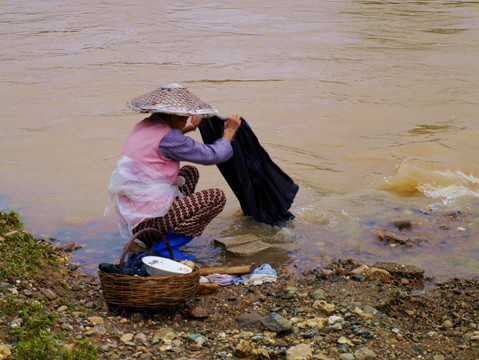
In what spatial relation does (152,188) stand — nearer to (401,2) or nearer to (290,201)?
(290,201)

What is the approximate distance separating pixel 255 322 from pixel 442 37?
40.4ft

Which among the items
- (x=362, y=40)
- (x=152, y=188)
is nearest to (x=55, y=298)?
(x=152, y=188)

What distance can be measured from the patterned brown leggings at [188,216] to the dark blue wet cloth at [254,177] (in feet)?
1.50

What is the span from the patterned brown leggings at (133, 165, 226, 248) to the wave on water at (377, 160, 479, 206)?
7.72 feet

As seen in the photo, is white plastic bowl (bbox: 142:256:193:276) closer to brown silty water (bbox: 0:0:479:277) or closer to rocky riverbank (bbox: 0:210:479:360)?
rocky riverbank (bbox: 0:210:479:360)

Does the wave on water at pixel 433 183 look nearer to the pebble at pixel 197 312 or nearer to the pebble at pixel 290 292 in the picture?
the pebble at pixel 290 292

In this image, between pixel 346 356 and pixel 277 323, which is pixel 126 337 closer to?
pixel 277 323

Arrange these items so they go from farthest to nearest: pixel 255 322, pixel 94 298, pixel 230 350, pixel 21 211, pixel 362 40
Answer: pixel 362 40 < pixel 21 211 < pixel 94 298 < pixel 255 322 < pixel 230 350

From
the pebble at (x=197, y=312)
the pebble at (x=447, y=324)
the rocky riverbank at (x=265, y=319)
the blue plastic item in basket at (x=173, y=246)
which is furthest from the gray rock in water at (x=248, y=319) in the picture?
the pebble at (x=447, y=324)

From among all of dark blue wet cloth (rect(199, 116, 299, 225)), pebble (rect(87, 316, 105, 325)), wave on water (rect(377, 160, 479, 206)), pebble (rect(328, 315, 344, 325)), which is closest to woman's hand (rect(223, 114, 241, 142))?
dark blue wet cloth (rect(199, 116, 299, 225))

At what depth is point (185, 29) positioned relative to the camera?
48.8 ft

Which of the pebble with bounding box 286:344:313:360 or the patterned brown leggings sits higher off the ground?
the patterned brown leggings

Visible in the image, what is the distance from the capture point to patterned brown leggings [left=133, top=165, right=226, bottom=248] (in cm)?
418

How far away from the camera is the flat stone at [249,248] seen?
4.54 meters
